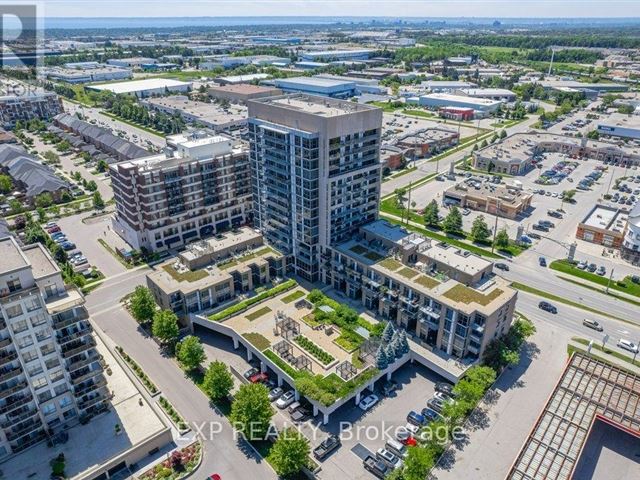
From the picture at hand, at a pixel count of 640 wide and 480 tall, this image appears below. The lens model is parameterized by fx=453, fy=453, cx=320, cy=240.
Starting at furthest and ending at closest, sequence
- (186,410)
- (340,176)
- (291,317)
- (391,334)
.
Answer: (340,176) → (291,317) → (391,334) → (186,410)

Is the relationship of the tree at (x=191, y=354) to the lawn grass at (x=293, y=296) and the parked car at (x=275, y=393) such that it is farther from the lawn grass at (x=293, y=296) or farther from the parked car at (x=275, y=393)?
the lawn grass at (x=293, y=296)

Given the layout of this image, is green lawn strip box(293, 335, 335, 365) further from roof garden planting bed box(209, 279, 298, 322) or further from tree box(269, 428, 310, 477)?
tree box(269, 428, 310, 477)

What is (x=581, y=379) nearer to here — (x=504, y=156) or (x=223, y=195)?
(x=223, y=195)

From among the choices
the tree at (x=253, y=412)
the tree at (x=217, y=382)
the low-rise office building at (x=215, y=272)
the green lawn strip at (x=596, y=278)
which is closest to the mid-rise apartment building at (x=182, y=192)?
the low-rise office building at (x=215, y=272)

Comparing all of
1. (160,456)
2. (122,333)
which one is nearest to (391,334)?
(160,456)

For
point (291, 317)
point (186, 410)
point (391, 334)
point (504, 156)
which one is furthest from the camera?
point (504, 156)

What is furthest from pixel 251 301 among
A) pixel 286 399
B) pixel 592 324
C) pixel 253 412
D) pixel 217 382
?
pixel 592 324

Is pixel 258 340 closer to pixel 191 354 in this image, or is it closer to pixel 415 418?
pixel 191 354
